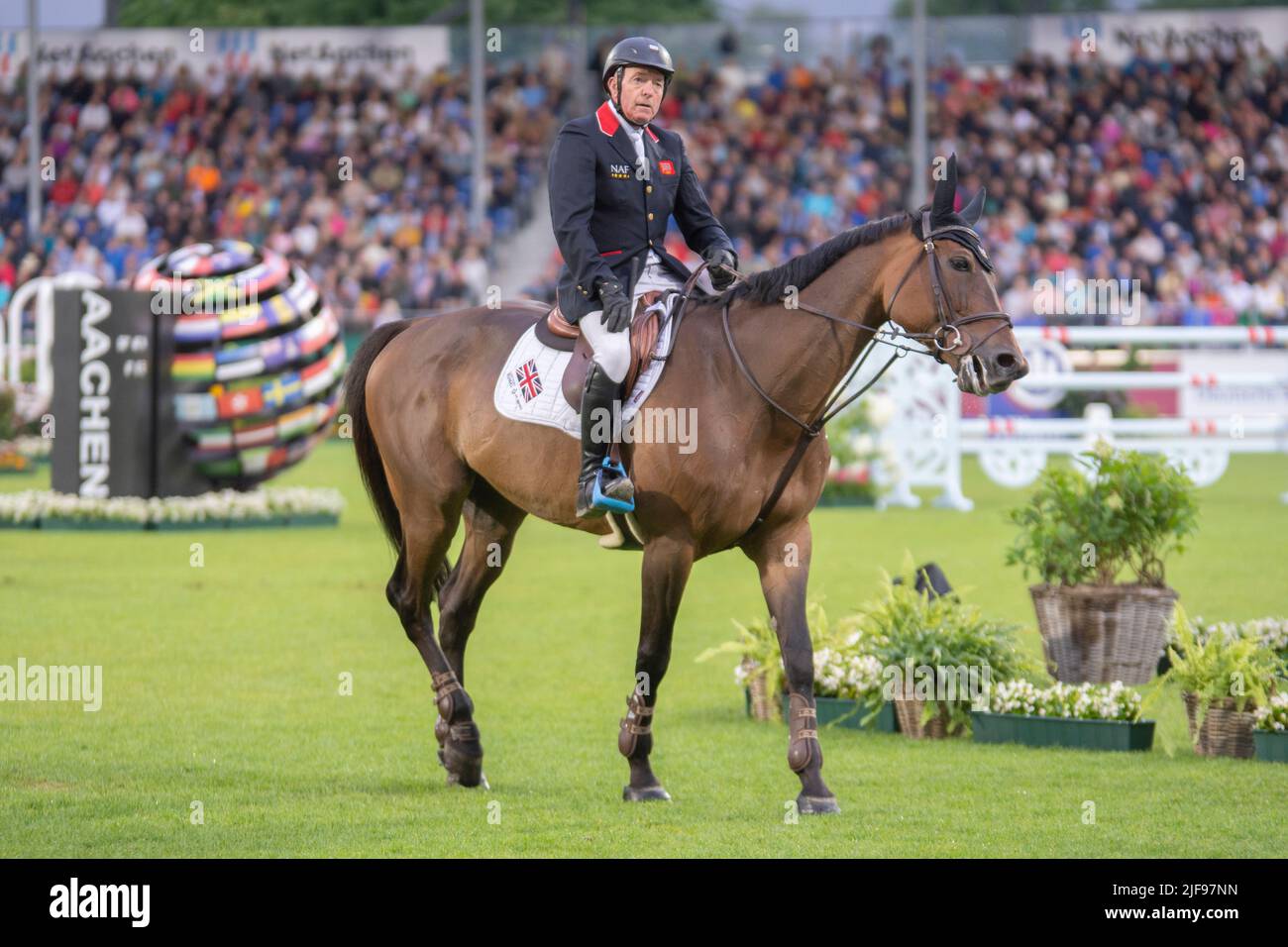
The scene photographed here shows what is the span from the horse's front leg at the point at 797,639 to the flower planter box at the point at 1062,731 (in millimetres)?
1682

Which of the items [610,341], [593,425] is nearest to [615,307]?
[610,341]

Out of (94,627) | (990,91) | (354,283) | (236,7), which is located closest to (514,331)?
(94,627)

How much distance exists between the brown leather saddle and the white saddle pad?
26mm

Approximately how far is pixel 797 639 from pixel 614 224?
6.27ft

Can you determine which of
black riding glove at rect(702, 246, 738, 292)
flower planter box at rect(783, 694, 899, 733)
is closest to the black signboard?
flower planter box at rect(783, 694, 899, 733)

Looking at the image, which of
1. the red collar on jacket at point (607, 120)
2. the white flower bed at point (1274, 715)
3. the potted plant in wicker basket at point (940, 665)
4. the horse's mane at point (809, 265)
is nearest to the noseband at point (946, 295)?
the horse's mane at point (809, 265)

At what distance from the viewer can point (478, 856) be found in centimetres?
607

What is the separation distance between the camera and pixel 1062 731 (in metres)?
8.24

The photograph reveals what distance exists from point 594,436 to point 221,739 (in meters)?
2.61

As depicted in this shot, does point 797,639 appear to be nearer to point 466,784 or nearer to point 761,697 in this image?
point 466,784

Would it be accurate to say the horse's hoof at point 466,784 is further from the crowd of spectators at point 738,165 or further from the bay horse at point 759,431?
the crowd of spectators at point 738,165

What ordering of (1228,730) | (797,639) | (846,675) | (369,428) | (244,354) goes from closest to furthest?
(797,639) → (1228,730) → (369,428) → (846,675) → (244,354)
